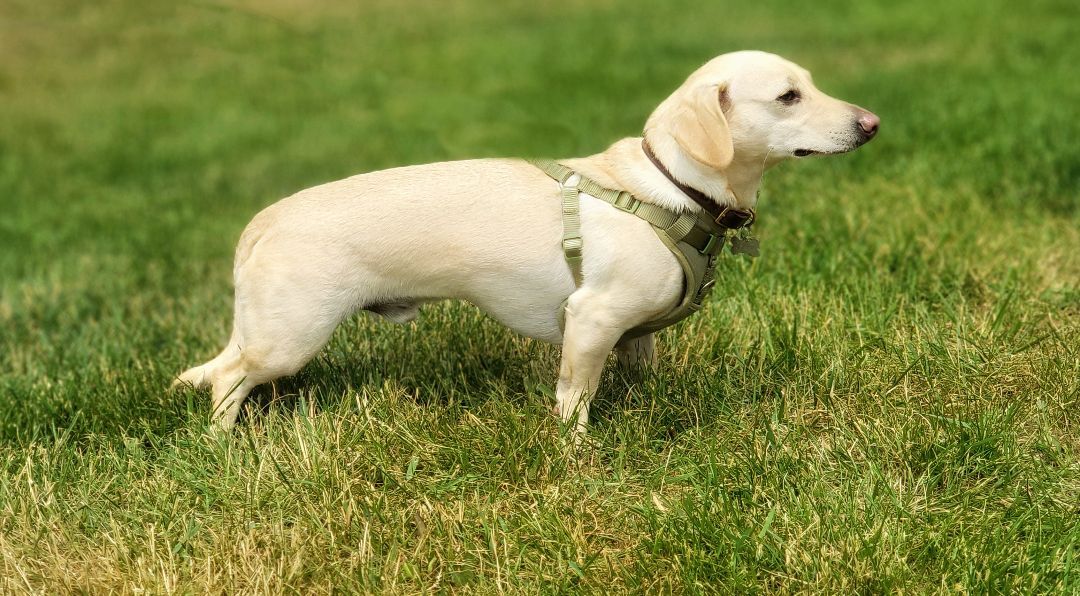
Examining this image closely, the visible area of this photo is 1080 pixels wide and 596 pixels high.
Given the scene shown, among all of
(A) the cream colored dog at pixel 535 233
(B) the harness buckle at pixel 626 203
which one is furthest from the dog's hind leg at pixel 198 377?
(B) the harness buckle at pixel 626 203

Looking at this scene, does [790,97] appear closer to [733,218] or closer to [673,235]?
[733,218]

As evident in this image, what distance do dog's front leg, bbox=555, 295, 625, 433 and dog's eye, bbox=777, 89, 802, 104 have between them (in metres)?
0.79

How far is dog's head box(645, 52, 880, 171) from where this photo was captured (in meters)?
3.04

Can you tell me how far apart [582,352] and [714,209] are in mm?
579

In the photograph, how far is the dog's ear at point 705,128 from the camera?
2.99 metres

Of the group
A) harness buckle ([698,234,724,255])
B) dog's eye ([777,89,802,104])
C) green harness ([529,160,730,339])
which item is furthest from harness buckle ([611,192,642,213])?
dog's eye ([777,89,802,104])

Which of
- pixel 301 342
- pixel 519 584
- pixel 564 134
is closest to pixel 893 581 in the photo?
pixel 519 584

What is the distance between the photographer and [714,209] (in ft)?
10.5

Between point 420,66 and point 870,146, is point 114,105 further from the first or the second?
point 870,146

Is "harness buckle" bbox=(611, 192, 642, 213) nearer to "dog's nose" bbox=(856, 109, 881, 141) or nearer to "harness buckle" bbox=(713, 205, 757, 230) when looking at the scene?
"harness buckle" bbox=(713, 205, 757, 230)

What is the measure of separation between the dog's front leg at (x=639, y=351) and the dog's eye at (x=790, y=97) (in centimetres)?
94

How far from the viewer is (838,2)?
14.7 m

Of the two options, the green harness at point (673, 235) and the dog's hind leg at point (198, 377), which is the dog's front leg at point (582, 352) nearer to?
the green harness at point (673, 235)

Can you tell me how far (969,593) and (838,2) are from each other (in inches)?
531
